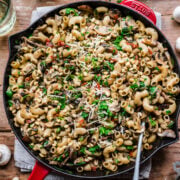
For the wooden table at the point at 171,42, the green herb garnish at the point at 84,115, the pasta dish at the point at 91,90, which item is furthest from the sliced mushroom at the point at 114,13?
the green herb garnish at the point at 84,115

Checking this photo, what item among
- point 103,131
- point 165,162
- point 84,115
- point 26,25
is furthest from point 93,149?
point 26,25

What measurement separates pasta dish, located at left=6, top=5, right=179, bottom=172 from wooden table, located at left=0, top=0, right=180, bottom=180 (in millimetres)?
404

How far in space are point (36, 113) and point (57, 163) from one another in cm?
39

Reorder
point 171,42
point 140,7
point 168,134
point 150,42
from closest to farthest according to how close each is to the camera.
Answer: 1. point 168,134
2. point 150,42
3. point 140,7
4. point 171,42

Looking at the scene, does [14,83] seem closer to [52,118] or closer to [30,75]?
[30,75]

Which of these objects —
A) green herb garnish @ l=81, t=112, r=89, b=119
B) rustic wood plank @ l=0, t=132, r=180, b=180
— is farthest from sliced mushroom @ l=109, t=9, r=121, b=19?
rustic wood plank @ l=0, t=132, r=180, b=180

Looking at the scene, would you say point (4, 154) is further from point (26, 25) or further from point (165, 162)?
point (165, 162)

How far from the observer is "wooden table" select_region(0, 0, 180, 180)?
7.79ft

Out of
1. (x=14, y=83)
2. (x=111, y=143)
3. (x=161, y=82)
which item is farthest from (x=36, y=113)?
(x=161, y=82)

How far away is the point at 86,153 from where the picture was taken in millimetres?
2027

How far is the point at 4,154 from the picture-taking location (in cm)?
238

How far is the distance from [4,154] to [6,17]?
3.81 feet

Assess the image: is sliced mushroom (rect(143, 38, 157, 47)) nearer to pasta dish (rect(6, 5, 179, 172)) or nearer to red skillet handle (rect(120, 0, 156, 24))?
pasta dish (rect(6, 5, 179, 172))

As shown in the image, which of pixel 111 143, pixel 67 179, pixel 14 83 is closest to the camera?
pixel 111 143
